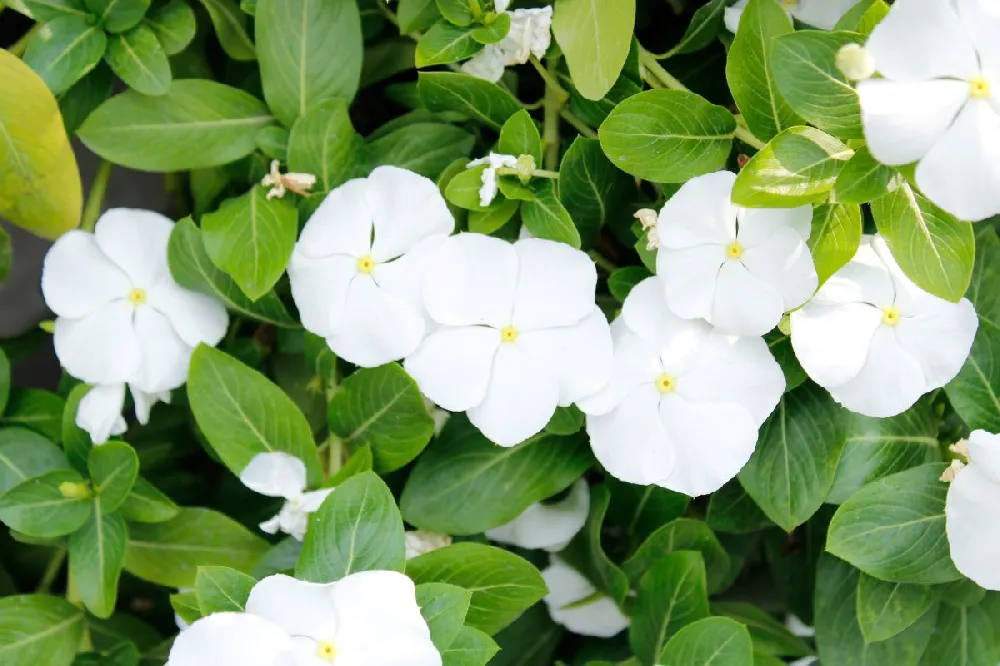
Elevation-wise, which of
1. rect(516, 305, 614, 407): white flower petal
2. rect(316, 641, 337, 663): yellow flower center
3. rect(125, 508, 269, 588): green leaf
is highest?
rect(516, 305, 614, 407): white flower petal

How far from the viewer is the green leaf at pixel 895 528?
0.70 metres

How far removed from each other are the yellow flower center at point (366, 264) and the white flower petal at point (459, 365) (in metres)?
0.07

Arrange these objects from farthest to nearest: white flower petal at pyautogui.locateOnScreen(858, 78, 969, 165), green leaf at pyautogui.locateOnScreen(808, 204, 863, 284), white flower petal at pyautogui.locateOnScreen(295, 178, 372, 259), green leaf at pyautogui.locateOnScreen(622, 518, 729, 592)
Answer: green leaf at pyautogui.locateOnScreen(622, 518, 729, 592) → white flower petal at pyautogui.locateOnScreen(295, 178, 372, 259) → green leaf at pyautogui.locateOnScreen(808, 204, 863, 284) → white flower petal at pyautogui.locateOnScreen(858, 78, 969, 165)

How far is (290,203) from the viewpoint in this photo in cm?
77

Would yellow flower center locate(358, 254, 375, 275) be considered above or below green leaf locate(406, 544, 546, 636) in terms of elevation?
above

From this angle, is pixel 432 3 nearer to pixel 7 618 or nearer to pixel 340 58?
pixel 340 58

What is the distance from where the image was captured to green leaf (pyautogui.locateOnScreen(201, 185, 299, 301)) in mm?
727

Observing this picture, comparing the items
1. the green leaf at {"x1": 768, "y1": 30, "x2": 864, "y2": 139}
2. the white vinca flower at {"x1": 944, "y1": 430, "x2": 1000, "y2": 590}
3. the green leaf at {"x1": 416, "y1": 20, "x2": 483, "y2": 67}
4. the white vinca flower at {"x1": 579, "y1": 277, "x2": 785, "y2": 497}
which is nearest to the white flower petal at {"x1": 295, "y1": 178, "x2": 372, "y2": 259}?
the green leaf at {"x1": 416, "y1": 20, "x2": 483, "y2": 67}

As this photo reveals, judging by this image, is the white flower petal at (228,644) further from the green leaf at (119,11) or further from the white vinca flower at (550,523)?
the green leaf at (119,11)

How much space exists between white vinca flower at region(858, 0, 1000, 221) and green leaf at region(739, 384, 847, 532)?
24cm

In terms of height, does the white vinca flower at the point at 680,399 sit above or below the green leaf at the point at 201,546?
above

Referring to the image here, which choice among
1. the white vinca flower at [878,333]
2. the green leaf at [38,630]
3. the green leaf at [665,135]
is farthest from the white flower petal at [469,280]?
the green leaf at [38,630]

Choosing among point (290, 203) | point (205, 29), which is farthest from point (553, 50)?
point (205, 29)

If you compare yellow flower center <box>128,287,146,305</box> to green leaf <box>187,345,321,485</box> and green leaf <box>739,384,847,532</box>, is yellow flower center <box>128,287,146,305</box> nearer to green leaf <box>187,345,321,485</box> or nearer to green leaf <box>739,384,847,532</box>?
green leaf <box>187,345,321,485</box>
